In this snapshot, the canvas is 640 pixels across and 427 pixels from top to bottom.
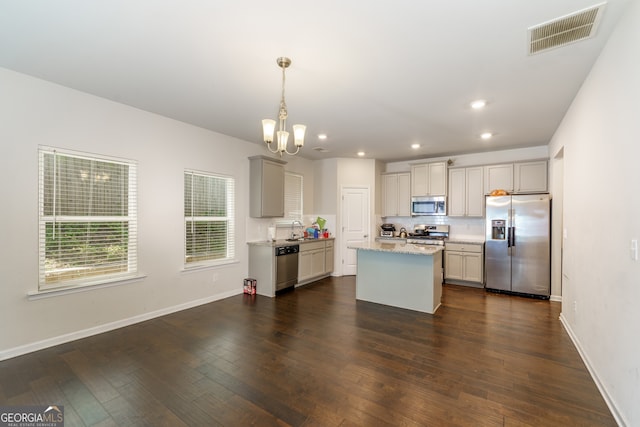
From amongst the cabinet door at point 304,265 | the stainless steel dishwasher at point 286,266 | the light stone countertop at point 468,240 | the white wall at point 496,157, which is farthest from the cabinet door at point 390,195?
the stainless steel dishwasher at point 286,266

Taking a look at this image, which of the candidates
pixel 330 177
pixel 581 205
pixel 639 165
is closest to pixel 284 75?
pixel 639 165

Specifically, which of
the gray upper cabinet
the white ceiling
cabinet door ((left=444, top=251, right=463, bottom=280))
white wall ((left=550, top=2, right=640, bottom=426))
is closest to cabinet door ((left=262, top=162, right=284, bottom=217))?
the gray upper cabinet

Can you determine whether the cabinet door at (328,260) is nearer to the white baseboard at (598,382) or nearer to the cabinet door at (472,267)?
the cabinet door at (472,267)

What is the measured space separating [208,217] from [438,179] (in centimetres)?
477

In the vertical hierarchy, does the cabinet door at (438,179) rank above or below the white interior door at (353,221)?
above

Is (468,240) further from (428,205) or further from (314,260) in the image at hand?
(314,260)

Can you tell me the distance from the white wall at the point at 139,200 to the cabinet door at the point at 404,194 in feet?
12.6

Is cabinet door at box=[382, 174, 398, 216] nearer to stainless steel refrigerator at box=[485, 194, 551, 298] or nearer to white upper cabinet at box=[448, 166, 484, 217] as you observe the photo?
white upper cabinet at box=[448, 166, 484, 217]

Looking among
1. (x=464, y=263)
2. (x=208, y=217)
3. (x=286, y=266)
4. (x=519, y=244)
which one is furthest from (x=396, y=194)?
(x=208, y=217)

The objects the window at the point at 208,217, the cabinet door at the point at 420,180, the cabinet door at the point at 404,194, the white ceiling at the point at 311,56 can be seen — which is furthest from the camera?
the cabinet door at the point at 404,194

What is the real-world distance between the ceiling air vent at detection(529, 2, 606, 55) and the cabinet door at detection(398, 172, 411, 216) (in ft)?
14.2

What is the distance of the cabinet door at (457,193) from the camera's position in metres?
5.82

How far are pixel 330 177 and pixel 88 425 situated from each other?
5.50 metres

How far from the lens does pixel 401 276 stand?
13.9ft
